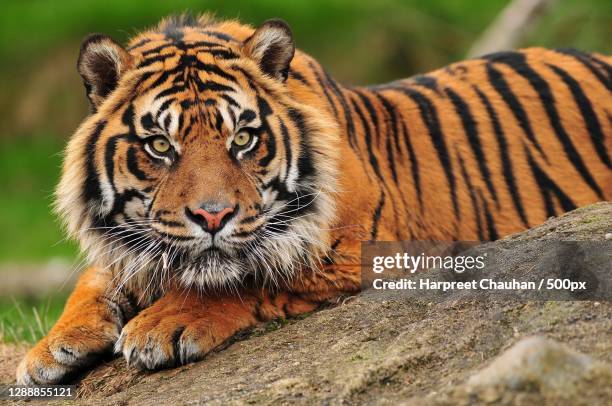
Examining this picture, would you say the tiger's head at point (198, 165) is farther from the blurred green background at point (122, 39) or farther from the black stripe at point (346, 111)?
the blurred green background at point (122, 39)

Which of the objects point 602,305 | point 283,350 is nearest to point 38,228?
point 283,350

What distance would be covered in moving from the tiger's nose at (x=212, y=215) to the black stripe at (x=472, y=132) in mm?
1720

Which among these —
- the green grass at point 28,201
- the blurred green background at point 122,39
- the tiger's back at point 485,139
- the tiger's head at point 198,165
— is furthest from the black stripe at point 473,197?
the green grass at point 28,201

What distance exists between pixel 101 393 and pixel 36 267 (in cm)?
790

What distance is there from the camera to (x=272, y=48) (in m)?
4.08

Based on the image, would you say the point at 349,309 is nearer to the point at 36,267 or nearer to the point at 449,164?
the point at 449,164

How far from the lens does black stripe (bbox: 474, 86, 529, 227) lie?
16.1 ft

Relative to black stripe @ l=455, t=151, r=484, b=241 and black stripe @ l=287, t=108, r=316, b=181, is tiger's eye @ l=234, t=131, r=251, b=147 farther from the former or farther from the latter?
black stripe @ l=455, t=151, r=484, b=241

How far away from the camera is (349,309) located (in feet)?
12.5

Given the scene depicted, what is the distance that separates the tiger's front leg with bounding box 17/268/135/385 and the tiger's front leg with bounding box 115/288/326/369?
6.9 inches

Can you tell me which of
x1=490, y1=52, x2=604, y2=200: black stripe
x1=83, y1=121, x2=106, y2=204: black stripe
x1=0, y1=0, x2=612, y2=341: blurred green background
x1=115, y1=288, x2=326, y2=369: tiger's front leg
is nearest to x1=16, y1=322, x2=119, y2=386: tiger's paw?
x1=115, y1=288, x2=326, y2=369: tiger's front leg

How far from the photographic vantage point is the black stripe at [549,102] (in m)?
5.05

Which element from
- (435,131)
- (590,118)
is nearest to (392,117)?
(435,131)

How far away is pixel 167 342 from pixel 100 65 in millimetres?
1128
